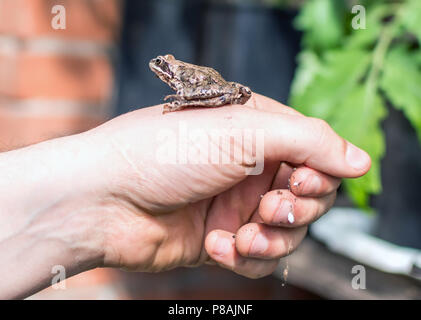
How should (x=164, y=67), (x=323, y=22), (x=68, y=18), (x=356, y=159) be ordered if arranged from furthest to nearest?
1. (x=68, y=18)
2. (x=323, y=22)
3. (x=164, y=67)
4. (x=356, y=159)

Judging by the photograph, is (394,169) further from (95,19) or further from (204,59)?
(95,19)

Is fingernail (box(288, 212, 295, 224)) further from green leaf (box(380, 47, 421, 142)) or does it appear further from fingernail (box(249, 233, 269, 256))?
green leaf (box(380, 47, 421, 142))

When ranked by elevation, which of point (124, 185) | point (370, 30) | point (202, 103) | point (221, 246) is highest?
point (370, 30)

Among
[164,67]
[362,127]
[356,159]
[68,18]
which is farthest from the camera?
[68,18]

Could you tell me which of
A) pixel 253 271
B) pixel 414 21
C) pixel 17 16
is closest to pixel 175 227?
pixel 253 271

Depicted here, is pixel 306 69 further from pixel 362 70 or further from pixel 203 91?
pixel 203 91

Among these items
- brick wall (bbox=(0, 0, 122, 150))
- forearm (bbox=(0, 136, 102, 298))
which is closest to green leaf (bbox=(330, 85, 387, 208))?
forearm (bbox=(0, 136, 102, 298))

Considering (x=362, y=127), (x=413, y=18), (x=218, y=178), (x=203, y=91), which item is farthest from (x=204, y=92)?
(x=413, y=18)
